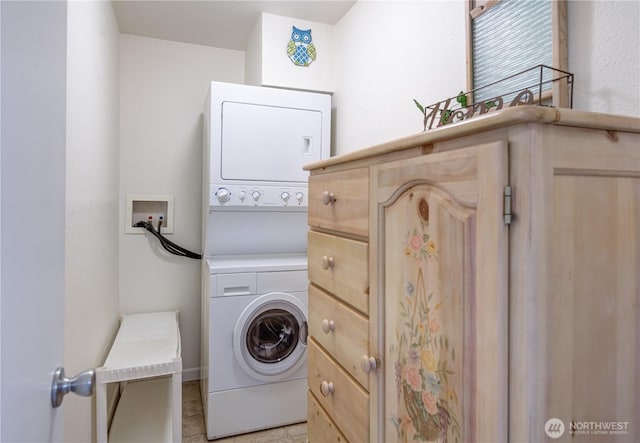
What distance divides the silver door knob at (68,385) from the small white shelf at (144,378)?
113 centimetres

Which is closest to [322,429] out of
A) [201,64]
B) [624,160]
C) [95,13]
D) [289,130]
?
[624,160]

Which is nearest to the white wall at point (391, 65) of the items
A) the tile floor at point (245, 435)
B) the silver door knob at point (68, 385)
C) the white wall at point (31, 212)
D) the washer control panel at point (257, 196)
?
the washer control panel at point (257, 196)

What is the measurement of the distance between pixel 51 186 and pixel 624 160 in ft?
3.32

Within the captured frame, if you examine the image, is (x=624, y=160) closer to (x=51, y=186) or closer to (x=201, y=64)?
(x=51, y=186)

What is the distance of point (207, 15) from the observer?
2.39 meters

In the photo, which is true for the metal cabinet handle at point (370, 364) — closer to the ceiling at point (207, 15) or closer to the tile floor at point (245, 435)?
the tile floor at point (245, 435)

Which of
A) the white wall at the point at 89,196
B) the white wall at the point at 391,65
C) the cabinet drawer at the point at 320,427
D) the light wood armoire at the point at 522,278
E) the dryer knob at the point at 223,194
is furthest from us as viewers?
the dryer knob at the point at 223,194

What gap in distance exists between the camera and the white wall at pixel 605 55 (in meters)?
0.90

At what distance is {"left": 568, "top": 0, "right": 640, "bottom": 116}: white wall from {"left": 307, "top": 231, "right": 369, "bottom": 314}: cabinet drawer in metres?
0.72

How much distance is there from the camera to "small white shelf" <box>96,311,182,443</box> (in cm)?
170

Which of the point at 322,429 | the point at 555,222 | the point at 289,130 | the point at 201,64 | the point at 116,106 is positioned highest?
the point at 201,64

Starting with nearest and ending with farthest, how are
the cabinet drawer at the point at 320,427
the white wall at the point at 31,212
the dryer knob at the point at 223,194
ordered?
1. the white wall at the point at 31,212
2. the cabinet drawer at the point at 320,427
3. the dryer knob at the point at 223,194

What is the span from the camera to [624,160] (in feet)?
2.13

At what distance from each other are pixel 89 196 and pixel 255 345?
1.15 m
